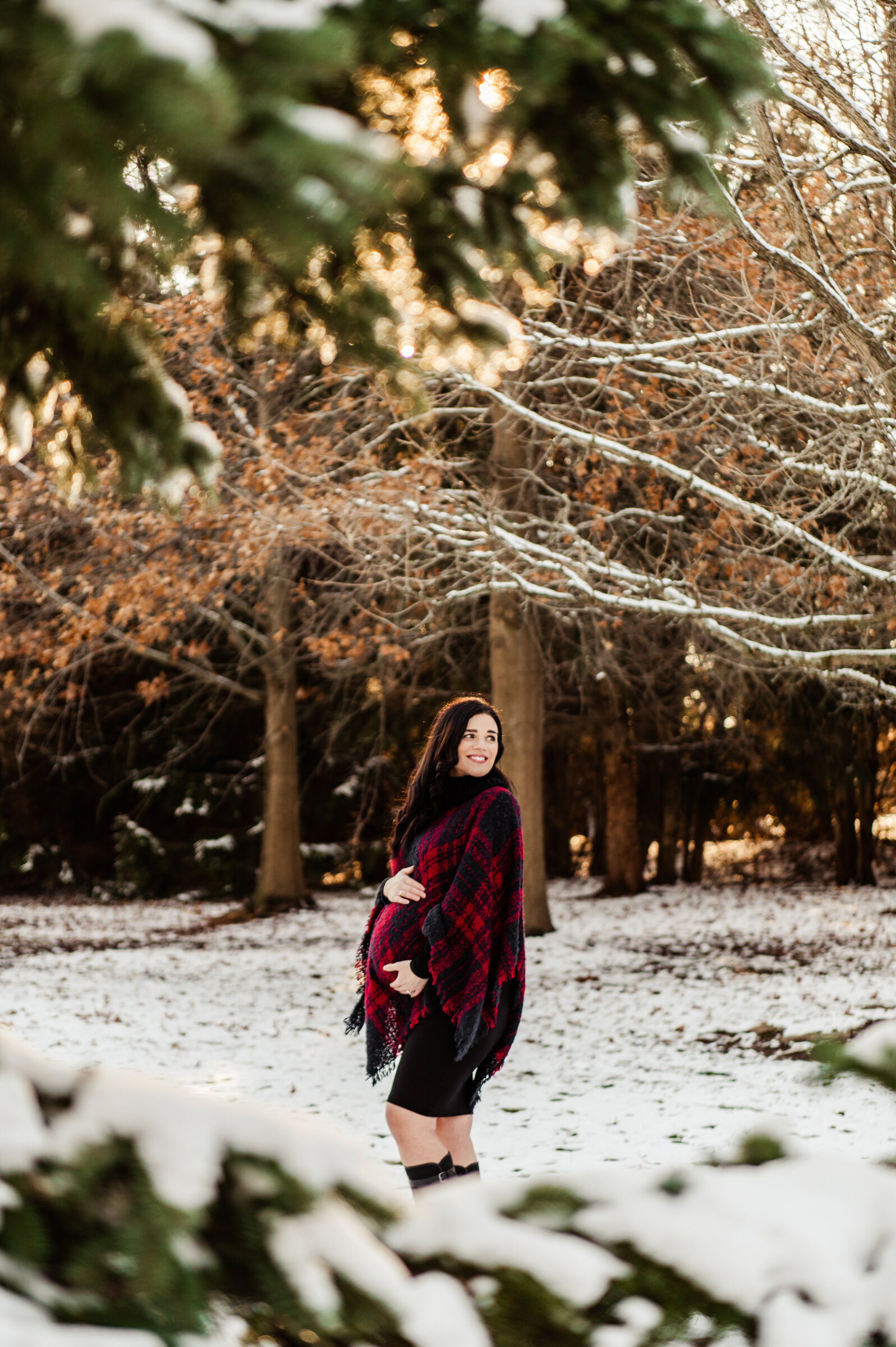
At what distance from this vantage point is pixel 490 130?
141 centimetres

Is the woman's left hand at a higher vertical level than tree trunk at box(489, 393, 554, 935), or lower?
lower

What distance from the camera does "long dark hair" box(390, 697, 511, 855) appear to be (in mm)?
3928

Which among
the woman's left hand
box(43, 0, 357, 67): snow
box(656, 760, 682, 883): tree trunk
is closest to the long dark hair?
the woman's left hand

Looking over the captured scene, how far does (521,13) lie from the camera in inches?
50.3

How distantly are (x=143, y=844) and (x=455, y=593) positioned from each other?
12.4 meters

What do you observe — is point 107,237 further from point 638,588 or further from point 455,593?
point 455,593

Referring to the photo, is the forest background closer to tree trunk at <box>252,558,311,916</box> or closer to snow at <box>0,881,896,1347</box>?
tree trunk at <box>252,558,311,916</box>

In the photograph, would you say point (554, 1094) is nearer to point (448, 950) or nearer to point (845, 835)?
point (448, 950)

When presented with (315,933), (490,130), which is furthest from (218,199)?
(315,933)

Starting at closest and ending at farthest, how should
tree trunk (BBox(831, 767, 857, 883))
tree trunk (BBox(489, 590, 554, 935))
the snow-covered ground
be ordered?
the snow-covered ground
tree trunk (BBox(489, 590, 554, 935))
tree trunk (BBox(831, 767, 857, 883))

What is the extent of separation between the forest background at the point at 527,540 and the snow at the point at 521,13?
0.24 feet

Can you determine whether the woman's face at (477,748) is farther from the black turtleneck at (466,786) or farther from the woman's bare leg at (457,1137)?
the woman's bare leg at (457,1137)

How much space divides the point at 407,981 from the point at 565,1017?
5.88 m

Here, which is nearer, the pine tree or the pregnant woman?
the pine tree
